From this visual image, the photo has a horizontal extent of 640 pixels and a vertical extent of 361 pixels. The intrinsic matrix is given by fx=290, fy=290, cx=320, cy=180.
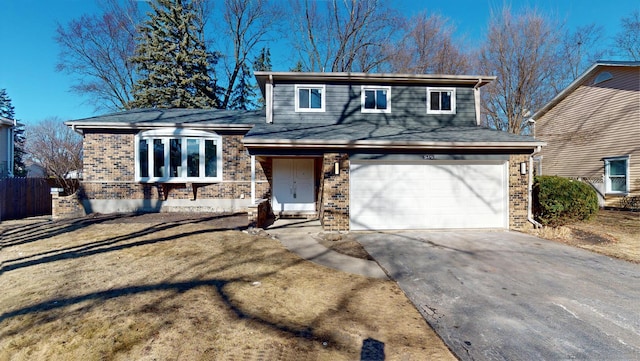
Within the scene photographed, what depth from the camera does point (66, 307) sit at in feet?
12.8

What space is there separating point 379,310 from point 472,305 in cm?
133

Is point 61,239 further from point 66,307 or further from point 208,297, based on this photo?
point 208,297

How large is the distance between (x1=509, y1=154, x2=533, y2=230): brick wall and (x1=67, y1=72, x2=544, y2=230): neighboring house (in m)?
0.03

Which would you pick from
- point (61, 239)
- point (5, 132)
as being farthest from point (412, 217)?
point (5, 132)

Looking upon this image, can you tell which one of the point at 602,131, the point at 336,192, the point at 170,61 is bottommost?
the point at 336,192

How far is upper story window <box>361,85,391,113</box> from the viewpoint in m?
10.9

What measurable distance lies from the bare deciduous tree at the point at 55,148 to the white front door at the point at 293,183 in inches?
409

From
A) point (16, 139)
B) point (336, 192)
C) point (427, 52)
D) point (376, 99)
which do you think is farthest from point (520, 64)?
point (16, 139)

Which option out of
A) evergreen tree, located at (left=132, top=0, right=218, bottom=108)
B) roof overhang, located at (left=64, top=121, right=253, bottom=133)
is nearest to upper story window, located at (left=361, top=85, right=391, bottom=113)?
roof overhang, located at (left=64, top=121, right=253, bottom=133)

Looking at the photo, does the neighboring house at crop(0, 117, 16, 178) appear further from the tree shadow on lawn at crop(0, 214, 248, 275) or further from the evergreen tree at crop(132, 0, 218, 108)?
the tree shadow on lawn at crop(0, 214, 248, 275)

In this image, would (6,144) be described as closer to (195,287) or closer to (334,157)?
(334,157)

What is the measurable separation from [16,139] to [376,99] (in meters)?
36.1

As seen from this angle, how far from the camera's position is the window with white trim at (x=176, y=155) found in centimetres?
1134

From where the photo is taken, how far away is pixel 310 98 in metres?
10.8
